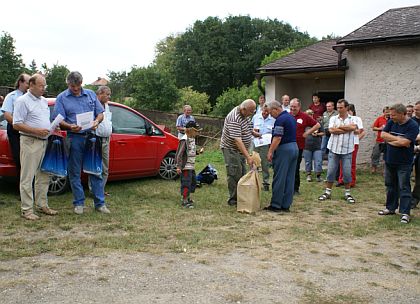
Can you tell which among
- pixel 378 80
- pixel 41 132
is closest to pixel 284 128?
pixel 41 132

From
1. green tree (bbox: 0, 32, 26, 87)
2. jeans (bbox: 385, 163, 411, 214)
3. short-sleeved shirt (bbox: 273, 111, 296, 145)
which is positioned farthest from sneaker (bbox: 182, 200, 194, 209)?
green tree (bbox: 0, 32, 26, 87)

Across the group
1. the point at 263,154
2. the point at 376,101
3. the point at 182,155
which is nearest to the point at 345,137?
the point at 263,154

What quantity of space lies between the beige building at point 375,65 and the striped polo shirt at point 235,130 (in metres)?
6.01

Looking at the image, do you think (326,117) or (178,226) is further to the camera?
(326,117)

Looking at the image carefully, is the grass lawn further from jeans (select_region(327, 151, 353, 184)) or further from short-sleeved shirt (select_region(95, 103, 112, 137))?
short-sleeved shirt (select_region(95, 103, 112, 137))

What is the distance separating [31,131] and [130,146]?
275 cm

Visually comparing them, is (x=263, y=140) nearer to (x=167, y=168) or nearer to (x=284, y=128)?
(x=284, y=128)

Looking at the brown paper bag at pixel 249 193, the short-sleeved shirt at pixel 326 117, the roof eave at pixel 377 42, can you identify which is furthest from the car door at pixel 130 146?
the roof eave at pixel 377 42

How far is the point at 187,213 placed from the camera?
6645 millimetres

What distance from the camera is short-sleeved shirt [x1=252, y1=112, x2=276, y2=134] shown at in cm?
902

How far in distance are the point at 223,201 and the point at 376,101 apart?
246 inches

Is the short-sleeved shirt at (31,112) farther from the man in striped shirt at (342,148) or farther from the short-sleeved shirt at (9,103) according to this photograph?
the man in striped shirt at (342,148)

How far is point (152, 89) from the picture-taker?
2514 cm

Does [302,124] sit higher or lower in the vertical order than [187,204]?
higher
